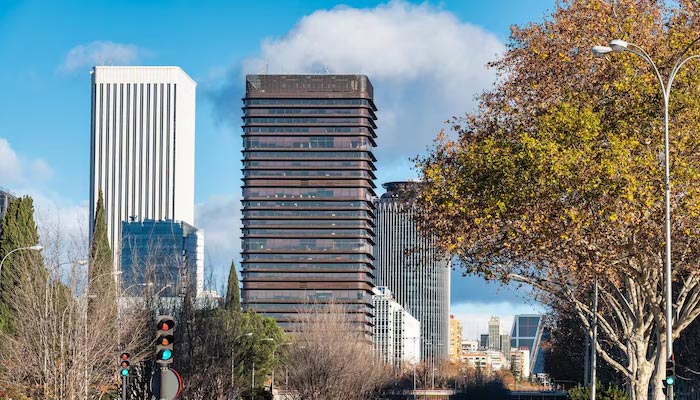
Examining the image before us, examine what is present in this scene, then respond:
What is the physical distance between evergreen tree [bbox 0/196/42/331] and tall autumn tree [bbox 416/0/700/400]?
29.6m

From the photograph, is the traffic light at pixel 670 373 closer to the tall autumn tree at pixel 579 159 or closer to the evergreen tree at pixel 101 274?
the tall autumn tree at pixel 579 159

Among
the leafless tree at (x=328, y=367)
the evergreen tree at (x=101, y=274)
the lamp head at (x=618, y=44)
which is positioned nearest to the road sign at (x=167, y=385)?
the lamp head at (x=618, y=44)

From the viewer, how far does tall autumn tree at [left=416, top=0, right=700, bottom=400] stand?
3434 cm

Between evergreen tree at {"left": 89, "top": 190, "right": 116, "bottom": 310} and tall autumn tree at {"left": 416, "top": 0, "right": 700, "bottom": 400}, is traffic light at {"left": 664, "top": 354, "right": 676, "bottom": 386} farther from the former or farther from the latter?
evergreen tree at {"left": 89, "top": 190, "right": 116, "bottom": 310}

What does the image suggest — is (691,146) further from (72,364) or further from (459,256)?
(72,364)

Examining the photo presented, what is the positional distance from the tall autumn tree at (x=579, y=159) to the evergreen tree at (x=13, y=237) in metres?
29.6

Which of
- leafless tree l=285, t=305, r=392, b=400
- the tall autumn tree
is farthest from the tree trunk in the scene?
leafless tree l=285, t=305, r=392, b=400

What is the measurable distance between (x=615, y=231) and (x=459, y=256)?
5.72m

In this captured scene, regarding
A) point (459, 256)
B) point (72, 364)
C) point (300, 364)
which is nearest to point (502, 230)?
point (459, 256)

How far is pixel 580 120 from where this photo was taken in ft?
112

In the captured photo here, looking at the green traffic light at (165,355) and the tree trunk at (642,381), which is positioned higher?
the green traffic light at (165,355)

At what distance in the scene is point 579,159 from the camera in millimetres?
33812

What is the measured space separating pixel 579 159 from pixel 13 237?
40.4 metres

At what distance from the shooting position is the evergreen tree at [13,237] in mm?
61688
